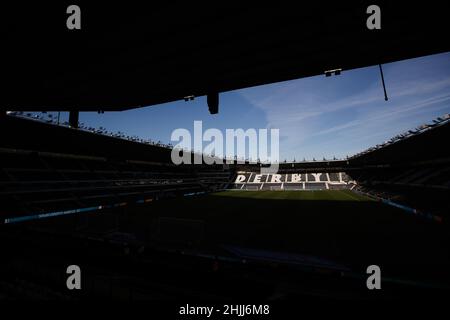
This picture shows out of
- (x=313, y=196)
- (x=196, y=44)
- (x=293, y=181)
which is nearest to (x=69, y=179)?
(x=196, y=44)

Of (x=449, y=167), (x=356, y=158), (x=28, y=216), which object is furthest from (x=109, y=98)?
(x=356, y=158)

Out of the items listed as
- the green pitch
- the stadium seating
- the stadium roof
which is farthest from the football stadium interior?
the stadium seating

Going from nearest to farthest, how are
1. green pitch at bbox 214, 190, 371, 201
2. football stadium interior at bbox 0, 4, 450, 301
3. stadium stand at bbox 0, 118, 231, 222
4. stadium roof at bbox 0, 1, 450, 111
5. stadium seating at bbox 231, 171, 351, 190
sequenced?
stadium roof at bbox 0, 1, 450, 111
football stadium interior at bbox 0, 4, 450, 301
stadium stand at bbox 0, 118, 231, 222
green pitch at bbox 214, 190, 371, 201
stadium seating at bbox 231, 171, 351, 190

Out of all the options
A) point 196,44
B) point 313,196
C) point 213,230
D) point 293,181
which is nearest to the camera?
point 196,44

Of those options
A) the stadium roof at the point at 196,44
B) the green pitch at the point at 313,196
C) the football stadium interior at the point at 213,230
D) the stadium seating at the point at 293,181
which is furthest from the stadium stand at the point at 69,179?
the stadium seating at the point at 293,181

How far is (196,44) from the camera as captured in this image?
17.0 feet

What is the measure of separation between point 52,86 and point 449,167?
36.5m

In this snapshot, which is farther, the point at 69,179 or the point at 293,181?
the point at 293,181

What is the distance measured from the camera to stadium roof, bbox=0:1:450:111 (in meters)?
4.30

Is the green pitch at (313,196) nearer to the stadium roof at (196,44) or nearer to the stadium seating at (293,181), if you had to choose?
the stadium seating at (293,181)

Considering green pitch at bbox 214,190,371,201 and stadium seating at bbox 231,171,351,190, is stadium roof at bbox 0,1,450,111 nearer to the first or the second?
green pitch at bbox 214,190,371,201

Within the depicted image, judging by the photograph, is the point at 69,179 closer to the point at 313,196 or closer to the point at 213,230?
the point at 213,230

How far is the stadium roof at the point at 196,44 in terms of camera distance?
430cm
